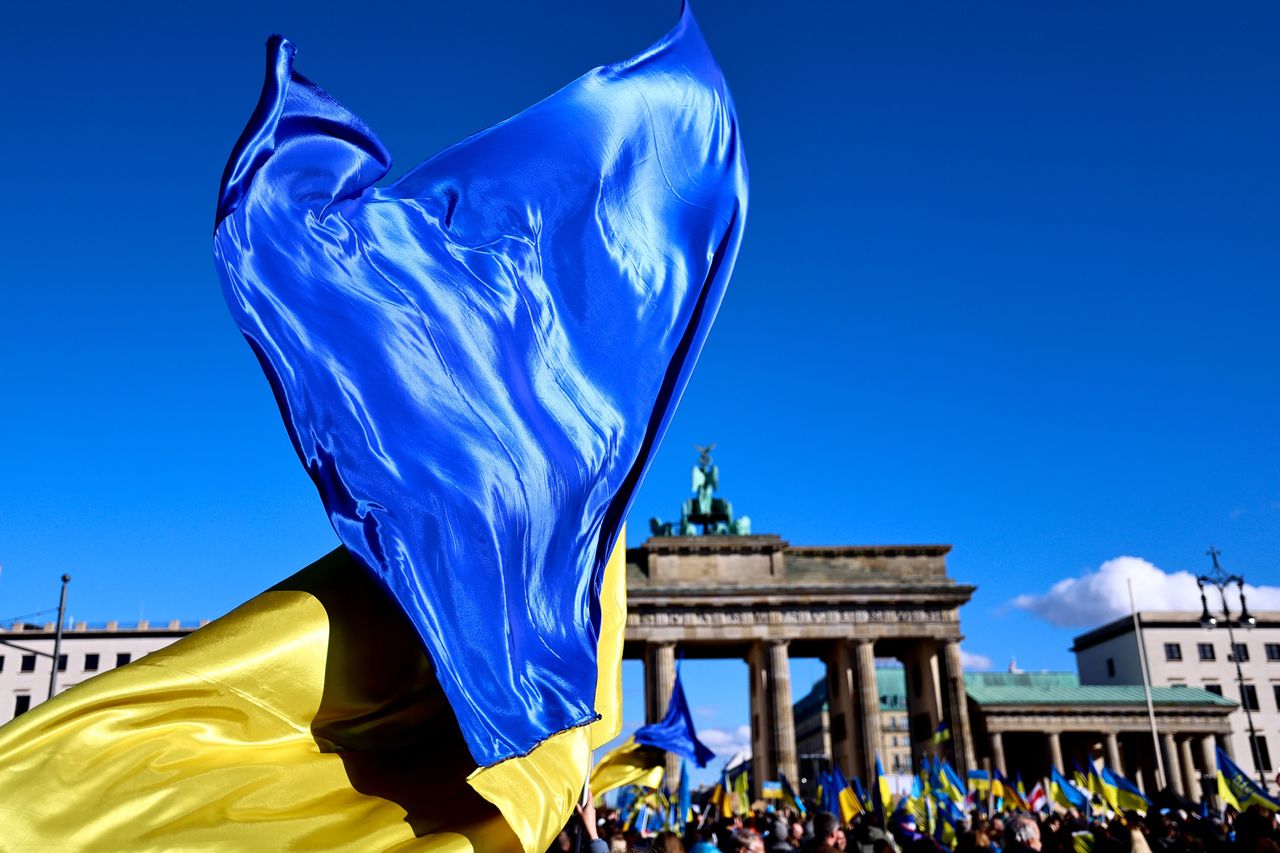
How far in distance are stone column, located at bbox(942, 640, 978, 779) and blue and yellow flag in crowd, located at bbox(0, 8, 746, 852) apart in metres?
52.0

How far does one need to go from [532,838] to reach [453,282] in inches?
101

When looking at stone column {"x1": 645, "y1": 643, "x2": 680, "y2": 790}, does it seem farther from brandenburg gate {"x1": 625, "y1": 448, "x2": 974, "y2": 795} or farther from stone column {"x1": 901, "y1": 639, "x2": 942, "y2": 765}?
stone column {"x1": 901, "y1": 639, "x2": 942, "y2": 765}

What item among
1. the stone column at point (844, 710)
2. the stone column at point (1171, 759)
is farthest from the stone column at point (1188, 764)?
the stone column at point (844, 710)

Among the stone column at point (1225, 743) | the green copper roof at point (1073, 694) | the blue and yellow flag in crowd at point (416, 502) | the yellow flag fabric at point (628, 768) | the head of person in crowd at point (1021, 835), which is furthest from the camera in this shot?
the stone column at point (1225, 743)

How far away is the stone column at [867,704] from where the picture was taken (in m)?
52.7

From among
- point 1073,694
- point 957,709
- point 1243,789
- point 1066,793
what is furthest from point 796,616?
point 1243,789

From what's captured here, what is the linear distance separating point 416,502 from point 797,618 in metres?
53.7

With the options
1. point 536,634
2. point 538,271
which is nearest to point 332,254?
point 538,271

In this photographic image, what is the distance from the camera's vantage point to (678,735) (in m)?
20.0

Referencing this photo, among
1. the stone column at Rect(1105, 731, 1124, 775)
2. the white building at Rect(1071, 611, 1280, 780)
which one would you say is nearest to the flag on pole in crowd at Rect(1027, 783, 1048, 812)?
the stone column at Rect(1105, 731, 1124, 775)

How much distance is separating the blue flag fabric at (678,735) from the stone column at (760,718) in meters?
33.8

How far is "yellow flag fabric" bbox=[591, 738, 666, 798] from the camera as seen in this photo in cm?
1659

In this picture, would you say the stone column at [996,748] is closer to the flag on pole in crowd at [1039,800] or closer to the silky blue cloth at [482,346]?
the flag on pole in crowd at [1039,800]

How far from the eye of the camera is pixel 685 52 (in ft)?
23.2
